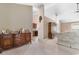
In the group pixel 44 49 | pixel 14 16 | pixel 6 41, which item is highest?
pixel 14 16

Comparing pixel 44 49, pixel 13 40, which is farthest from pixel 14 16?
pixel 44 49

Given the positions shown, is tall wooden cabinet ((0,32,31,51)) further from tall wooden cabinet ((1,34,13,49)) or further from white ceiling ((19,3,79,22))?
white ceiling ((19,3,79,22))

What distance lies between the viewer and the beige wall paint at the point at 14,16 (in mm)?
1886

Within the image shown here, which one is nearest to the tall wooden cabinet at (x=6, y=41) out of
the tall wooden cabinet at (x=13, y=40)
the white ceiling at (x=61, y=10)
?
the tall wooden cabinet at (x=13, y=40)

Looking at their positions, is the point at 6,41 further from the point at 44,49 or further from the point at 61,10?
the point at 61,10

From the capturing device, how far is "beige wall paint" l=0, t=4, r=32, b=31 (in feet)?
6.19

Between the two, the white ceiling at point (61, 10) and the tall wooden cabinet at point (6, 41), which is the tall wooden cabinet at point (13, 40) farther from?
the white ceiling at point (61, 10)

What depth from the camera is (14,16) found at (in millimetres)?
1907

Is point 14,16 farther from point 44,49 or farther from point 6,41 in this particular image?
point 44,49

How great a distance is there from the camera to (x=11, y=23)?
189cm

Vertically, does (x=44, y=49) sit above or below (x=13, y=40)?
below

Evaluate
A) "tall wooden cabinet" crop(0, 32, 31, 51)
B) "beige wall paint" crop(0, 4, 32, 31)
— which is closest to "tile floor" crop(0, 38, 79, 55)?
"tall wooden cabinet" crop(0, 32, 31, 51)
